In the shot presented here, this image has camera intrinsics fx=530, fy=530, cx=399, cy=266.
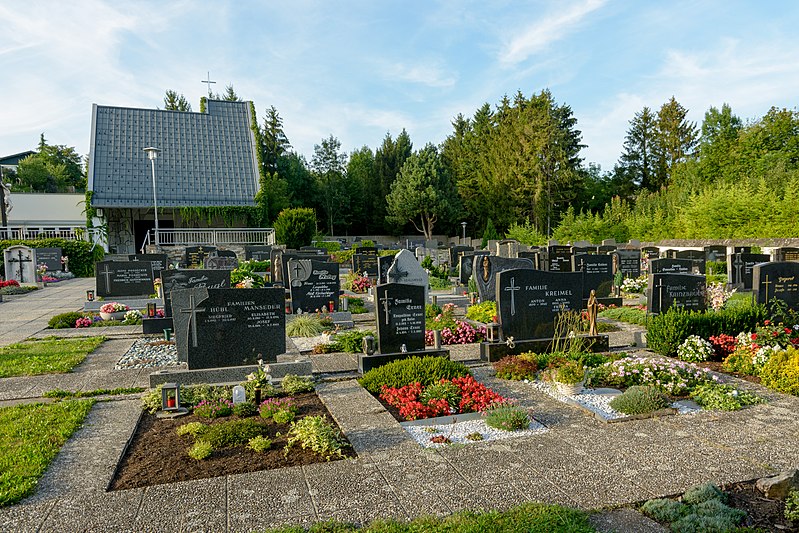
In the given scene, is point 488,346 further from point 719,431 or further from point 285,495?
point 285,495

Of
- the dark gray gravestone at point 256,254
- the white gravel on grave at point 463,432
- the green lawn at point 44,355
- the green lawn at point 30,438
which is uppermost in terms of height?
the dark gray gravestone at point 256,254

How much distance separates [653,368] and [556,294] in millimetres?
2601

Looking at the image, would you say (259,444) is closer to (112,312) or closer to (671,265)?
(112,312)

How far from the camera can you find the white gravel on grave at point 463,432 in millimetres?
5521

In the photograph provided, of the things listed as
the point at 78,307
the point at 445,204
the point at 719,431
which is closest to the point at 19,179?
the point at 445,204

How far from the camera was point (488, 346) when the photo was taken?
29.5ft

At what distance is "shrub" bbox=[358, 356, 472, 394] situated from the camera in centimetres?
707

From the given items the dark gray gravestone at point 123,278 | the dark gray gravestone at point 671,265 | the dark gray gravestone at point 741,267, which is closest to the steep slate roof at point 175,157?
the dark gray gravestone at point 123,278

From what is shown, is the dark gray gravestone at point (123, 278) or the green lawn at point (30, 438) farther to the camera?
the dark gray gravestone at point (123, 278)

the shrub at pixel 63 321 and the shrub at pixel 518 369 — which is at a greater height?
the shrub at pixel 63 321

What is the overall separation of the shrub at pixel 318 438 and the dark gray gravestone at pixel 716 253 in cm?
2164

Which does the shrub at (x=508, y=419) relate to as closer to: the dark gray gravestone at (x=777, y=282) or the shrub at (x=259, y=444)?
the shrub at (x=259, y=444)

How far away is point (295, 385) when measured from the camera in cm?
725

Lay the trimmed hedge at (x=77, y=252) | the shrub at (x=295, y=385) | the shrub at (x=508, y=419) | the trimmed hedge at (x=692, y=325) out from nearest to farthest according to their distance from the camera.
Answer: the shrub at (x=508, y=419)
the shrub at (x=295, y=385)
the trimmed hedge at (x=692, y=325)
the trimmed hedge at (x=77, y=252)
